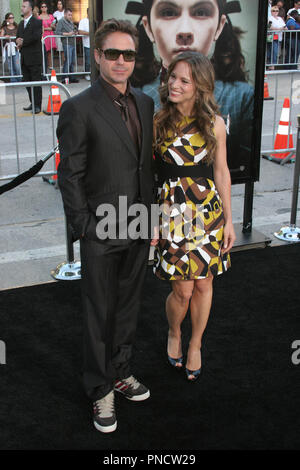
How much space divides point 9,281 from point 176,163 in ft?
7.00

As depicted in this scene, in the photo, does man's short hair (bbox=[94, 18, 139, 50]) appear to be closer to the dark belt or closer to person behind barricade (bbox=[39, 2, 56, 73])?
the dark belt

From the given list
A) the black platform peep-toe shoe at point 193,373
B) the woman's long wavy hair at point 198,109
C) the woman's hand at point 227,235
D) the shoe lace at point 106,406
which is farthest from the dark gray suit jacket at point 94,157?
the black platform peep-toe shoe at point 193,373

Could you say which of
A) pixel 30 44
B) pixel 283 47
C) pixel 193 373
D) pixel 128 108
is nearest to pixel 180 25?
pixel 128 108

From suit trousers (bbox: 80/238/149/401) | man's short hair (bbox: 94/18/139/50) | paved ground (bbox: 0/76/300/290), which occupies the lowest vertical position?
paved ground (bbox: 0/76/300/290)

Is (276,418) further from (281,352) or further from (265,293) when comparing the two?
(265,293)

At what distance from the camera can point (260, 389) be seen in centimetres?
352

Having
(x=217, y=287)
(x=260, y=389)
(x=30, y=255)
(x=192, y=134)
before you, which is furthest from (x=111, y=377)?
(x=30, y=255)

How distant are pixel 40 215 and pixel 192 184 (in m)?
3.28

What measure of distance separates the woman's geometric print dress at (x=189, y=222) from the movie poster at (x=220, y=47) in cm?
155

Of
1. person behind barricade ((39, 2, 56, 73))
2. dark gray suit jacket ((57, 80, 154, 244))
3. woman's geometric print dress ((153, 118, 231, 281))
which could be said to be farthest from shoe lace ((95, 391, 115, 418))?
person behind barricade ((39, 2, 56, 73))

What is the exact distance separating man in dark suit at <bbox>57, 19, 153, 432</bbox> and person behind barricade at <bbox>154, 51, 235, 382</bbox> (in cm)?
22

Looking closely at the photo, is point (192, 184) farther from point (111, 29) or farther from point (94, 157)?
point (111, 29)

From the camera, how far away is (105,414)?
317 cm

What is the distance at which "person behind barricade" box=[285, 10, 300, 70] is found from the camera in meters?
17.1
